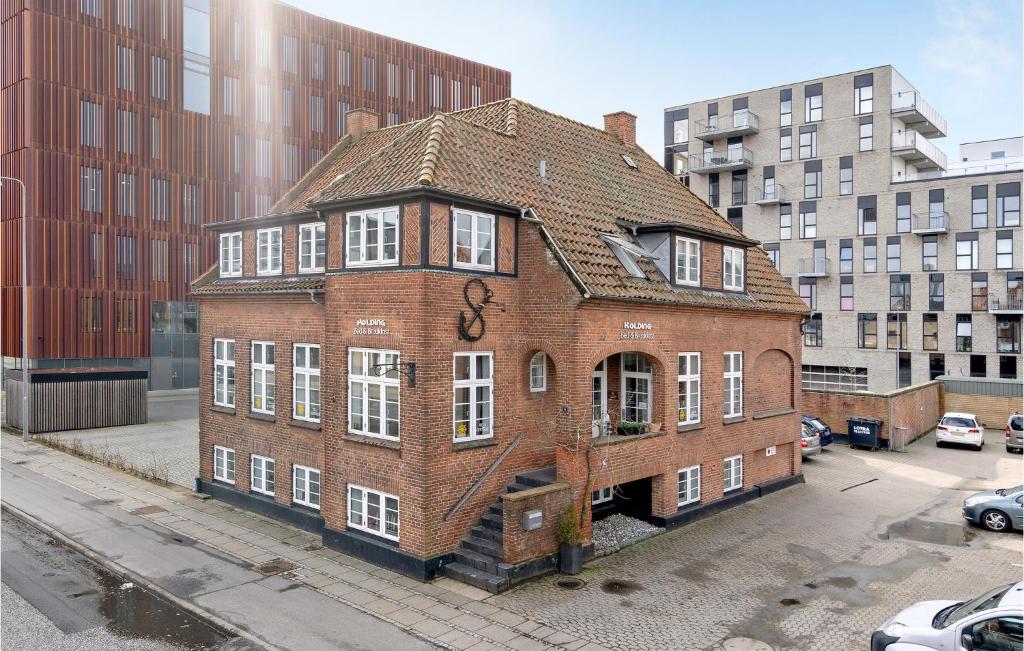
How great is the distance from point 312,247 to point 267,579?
8.17 meters

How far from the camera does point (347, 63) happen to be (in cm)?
6228

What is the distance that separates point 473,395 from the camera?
52.2 ft

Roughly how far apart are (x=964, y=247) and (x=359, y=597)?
45.9 m

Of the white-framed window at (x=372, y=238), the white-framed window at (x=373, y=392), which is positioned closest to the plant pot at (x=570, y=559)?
the white-framed window at (x=373, y=392)

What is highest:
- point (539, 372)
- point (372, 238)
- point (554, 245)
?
point (372, 238)

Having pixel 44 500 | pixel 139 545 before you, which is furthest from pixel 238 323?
pixel 44 500

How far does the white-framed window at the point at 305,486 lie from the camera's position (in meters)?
18.7

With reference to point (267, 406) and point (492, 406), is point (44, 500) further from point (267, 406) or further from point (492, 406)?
point (492, 406)

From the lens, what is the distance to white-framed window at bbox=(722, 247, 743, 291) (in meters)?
21.0

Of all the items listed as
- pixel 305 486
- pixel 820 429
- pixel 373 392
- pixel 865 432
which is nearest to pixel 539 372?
pixel 373 392

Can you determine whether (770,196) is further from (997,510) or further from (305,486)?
(305,486)

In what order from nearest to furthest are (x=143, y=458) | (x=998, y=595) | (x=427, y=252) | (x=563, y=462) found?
(x=998, y=595)
(x=427, y=252)
(x=563, y=462)
(x=143, y=458)

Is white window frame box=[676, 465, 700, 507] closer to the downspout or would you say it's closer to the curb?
the downspout

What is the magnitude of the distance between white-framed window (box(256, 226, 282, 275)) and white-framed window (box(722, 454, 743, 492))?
13.8 meters
